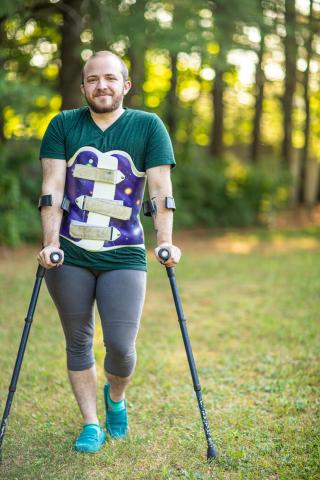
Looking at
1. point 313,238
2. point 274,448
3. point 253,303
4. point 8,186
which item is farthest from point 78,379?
point 313,238

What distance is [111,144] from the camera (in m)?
3.50

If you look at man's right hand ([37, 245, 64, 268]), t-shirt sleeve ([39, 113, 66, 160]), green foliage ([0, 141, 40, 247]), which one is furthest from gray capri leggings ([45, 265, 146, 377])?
green foliage ([0, 141, 40, 247])

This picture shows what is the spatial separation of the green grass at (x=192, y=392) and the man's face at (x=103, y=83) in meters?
2.02

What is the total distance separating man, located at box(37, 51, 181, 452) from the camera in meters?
3.49

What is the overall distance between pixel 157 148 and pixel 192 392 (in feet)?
7.05

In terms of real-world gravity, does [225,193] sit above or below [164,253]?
below

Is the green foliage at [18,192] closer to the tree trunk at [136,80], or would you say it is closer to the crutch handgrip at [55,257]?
the tree trunk at [136,80]

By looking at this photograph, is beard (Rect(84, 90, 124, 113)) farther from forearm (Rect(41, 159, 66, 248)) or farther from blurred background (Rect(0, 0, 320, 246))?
blurred background (Rect(0, 0, 320, 246))

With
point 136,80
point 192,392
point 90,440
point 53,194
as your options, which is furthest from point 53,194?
point 136,80

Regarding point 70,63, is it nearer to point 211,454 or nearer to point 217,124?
point 217,124

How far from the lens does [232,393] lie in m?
4.78

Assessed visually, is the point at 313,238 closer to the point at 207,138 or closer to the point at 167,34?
the point at 167,34

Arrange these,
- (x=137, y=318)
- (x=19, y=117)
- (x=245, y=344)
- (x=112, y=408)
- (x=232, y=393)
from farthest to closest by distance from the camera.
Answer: (x=19, y=117) → (x=245, y=344) → (x=232, y=393) → (x=112, y=408) → (x=137, y=318)

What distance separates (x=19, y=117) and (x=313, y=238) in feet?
26.9
